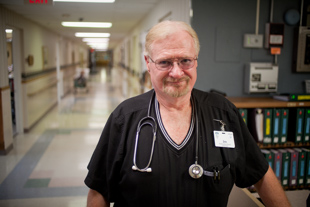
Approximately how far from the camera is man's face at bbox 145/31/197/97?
127cm

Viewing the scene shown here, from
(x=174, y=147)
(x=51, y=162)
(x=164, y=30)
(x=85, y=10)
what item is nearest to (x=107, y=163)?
(x=174, y=147)

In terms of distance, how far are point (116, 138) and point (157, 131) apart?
194mm

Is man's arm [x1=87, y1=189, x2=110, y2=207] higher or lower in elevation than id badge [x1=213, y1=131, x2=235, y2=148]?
lower

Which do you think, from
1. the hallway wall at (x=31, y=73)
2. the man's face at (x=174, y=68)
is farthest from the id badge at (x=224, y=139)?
the hallway wall at (x=31, y=73)

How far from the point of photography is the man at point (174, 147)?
1253 millimetres

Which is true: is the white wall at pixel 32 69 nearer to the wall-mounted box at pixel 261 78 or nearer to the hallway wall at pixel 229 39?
the hallway wall at pixel 229 39

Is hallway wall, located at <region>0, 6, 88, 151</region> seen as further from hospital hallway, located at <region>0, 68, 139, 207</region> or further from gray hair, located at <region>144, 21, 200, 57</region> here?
gray hair, located at <region>144, 21, 200, 57</region>

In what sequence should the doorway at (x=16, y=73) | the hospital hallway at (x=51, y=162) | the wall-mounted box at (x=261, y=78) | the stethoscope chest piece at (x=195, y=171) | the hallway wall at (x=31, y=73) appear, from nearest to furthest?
the stethoscope chest piece at (x=195, y=171), the hospital hallway at (x=51, y=162), the wall-mounted box at (x=261, y=78), the hallway wall at (x=31, y=73), the doorway at (x=16, y=73)

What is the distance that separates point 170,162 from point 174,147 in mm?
69

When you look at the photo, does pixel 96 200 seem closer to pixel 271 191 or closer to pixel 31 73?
pixel 271 191

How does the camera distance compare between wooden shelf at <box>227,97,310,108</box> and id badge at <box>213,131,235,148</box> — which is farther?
wooden shelf at <box>227,97,310,108</box>

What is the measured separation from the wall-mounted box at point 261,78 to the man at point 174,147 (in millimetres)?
2228

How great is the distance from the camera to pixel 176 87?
4.29ft

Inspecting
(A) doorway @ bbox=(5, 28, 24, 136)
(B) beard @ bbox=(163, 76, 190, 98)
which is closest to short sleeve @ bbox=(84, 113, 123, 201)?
(B) beard @ bbox=(163, 76, 190, 98)
